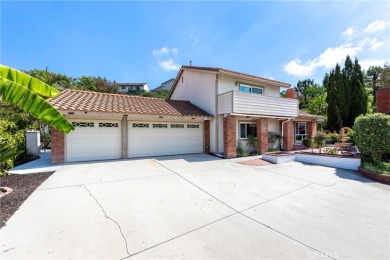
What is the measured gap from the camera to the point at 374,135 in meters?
8.96

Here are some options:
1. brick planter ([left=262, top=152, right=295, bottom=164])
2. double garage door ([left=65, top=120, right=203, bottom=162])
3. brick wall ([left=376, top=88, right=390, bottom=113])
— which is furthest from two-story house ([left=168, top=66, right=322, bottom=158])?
brick wall ([left=376, top=88, right=390, bottom=113])

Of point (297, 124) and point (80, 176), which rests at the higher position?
point (297, 124)

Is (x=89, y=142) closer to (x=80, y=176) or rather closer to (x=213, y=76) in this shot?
(x=80, y=176)

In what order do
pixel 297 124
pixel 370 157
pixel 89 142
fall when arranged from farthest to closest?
pixel 297 124, pixel 89 142, pixel 370 157

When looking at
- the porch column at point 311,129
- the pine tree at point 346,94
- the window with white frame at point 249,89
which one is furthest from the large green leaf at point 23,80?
the pine tree at point 346,94

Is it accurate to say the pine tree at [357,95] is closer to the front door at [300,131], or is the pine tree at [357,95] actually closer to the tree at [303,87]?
the front door at [300,131]

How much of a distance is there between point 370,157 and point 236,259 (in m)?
11.3

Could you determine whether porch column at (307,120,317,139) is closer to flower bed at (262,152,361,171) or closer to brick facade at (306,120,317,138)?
brick facade at (306,120,317,138)

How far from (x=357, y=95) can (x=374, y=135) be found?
18.0 metres

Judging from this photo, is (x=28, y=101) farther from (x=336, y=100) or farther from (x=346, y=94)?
(x=346, y=94)

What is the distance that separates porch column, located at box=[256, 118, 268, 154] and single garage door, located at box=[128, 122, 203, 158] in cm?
460

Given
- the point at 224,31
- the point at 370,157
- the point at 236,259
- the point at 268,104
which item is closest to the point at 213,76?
the point at 224,31

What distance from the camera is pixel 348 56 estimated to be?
77.7ft

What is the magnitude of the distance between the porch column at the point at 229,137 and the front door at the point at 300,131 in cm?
1128
